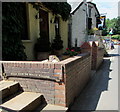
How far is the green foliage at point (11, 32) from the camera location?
126 inches

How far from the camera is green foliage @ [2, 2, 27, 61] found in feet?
10.5

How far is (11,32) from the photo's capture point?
11.0ft

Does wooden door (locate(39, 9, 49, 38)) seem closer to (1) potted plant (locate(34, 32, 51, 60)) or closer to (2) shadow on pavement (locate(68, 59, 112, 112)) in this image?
(1) potted plant (locate(34, 32, 51, 60))

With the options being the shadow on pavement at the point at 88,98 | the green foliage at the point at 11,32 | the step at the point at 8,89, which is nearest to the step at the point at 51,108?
the shadow on pavement at the point at 88,98

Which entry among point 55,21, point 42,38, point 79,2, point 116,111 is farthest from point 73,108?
point 79,2

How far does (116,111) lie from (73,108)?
89 centimetres

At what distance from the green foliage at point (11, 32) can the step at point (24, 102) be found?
1412mm

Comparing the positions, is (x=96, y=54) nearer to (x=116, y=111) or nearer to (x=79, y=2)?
(x=116, y=111)

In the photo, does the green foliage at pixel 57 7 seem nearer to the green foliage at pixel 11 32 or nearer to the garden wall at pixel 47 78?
the green foliage at pixel 11 32

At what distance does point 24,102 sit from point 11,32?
209 cm

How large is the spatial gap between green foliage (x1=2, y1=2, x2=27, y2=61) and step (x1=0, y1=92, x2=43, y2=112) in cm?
141

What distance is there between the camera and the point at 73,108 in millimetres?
2568

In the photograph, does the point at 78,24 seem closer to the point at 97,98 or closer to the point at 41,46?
the point at 41,46

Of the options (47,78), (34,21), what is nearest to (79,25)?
(34,21)
